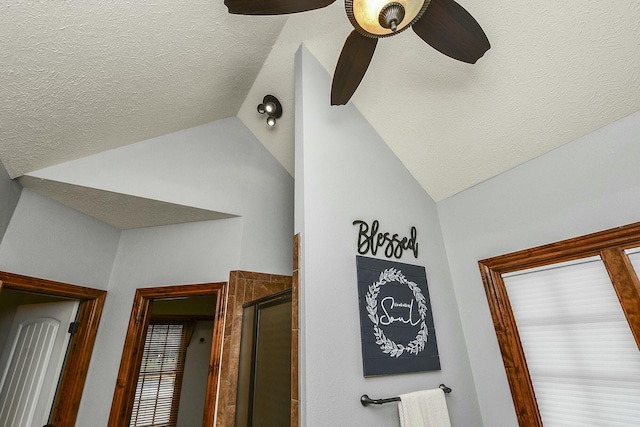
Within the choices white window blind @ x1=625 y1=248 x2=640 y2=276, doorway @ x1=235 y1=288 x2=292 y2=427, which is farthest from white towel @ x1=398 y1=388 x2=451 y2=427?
white window blind @ x1=625 y1=248 x2=640 y2=276

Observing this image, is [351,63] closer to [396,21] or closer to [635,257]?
[396,21]

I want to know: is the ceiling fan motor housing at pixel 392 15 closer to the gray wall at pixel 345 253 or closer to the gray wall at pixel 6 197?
the gray wall at pixel 345 253

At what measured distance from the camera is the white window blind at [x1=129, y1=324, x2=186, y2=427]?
4.37 meters

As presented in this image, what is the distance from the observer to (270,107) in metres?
2.54

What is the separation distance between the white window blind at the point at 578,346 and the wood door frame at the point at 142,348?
203cm

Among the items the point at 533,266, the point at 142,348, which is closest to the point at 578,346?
the point at 533,266

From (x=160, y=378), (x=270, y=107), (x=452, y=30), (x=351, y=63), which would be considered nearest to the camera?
(x=452, y=30)

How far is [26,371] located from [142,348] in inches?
35.1

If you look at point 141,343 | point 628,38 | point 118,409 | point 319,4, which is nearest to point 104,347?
point 141,343

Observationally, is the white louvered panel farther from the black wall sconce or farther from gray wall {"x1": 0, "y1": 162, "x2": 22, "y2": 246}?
the black wall sconce

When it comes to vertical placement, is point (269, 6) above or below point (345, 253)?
above

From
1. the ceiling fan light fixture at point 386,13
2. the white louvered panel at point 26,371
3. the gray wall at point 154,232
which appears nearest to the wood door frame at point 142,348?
the gray wall at point 154,232

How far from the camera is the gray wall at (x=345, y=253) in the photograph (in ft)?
4.57

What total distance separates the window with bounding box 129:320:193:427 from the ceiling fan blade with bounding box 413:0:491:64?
4787 mm
